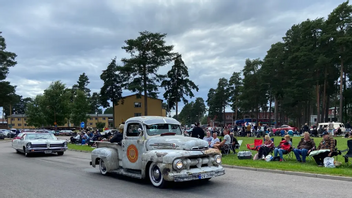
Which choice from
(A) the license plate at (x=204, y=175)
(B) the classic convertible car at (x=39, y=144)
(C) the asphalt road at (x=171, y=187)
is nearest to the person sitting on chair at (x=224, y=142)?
(C) the asphalt road at (x=171, y=187)

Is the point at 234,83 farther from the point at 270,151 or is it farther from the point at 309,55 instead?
the point at 270,151

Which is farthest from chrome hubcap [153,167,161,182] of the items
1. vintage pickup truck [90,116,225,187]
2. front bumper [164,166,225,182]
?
front bumper [164,166,225,182]

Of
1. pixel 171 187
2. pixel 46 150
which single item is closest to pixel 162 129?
pixel 171 187

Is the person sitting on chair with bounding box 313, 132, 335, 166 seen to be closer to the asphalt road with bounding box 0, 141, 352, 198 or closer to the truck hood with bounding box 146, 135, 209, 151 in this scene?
the asphalt road with bounding box 0, 141, 352, 198

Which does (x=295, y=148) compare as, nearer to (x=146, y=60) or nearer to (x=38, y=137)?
(x=38, y=137)

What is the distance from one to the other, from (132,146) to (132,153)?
213 millimetres

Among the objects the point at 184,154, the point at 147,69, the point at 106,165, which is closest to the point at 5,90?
the point at 147,69

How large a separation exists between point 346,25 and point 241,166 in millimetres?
46393

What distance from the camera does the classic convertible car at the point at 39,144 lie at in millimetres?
18234

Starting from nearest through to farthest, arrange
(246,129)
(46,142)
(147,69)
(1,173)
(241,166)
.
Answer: (1,173)
(241,166)
(46,142)
(246,129)
(147,69)

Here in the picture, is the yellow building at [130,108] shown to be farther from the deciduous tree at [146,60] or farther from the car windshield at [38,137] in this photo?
the car windshield at [38,137]

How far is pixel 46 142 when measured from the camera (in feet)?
61.0

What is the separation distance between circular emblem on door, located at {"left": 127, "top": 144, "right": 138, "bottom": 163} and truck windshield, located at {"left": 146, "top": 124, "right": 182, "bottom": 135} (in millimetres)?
695

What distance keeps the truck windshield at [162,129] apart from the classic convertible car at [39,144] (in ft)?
38.0
